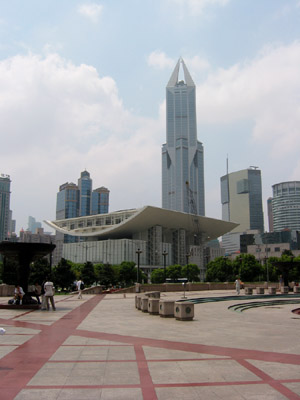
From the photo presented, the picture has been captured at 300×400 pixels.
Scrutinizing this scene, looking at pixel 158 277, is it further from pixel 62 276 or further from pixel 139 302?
pixel 139 302

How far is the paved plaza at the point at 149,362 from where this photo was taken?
234 inches

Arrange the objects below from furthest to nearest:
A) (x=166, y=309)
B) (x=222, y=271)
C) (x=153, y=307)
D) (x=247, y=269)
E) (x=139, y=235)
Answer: (x=139, y=235), (x=222, y=271), (x=247, y=269), (x=153, y=307), (x=166, y=309)

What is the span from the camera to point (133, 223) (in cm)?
10550

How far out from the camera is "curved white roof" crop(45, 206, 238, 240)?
343 ft

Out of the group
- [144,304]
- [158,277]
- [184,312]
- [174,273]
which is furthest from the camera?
[158,277]

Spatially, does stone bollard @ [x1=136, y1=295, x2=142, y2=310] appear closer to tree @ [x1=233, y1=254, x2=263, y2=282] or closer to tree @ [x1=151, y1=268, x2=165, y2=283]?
tree @ [x1=233, y1=254, x2=263, y2=282]

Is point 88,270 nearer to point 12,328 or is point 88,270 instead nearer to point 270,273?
point 270,273

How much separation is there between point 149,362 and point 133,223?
97.8 m

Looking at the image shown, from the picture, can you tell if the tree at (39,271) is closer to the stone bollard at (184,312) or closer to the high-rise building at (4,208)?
the stone bollard at (184,312)

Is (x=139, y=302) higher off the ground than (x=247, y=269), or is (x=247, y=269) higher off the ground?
(x=247, y=269)

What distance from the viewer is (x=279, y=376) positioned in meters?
6.84

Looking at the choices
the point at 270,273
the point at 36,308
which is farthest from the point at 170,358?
Answer: the point at 270,273

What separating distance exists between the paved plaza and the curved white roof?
87.0 m

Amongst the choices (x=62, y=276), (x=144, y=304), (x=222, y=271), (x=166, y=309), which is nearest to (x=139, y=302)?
(x=144, y=304)
